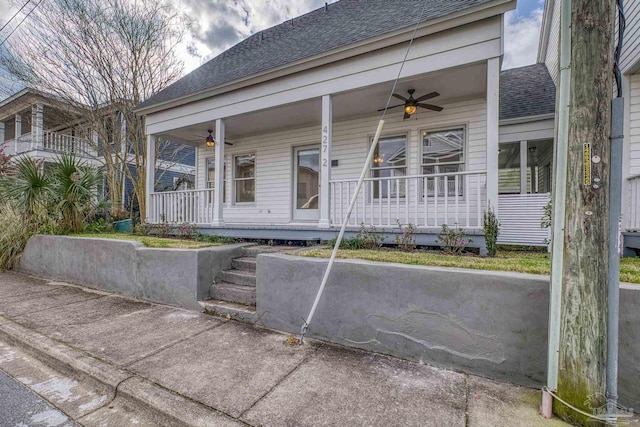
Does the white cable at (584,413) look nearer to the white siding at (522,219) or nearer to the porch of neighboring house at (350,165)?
the porch of neighboring house at (350,165)

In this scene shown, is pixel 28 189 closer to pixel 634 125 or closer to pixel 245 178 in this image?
pixel 245 178

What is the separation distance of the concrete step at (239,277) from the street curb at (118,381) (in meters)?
1.74

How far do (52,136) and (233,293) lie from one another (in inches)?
582

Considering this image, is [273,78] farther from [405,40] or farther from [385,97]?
[405,40]

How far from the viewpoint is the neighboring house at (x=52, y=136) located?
11000 mm

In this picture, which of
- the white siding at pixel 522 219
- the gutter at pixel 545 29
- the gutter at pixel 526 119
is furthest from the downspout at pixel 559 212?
the gutter at pixel 545 29

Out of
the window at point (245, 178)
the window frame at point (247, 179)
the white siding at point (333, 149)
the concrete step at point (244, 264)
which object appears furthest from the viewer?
the window at point (245, 178)

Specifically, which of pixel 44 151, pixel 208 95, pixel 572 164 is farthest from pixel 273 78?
pixel 44 151

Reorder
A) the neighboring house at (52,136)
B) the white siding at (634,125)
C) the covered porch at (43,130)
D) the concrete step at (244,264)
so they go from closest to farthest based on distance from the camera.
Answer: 1. the concrete step at (244,264)
2. the white siding at (634,125)
3. the neighboring house at (52,136)
4. the covered porch at (43,130)

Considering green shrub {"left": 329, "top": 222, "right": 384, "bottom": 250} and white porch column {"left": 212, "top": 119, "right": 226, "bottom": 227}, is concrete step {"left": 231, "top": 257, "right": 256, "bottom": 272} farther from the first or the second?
white porch column {"left": 212, "top": 119, "right": 226, "bottom": 227}

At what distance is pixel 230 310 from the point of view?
12.0ft

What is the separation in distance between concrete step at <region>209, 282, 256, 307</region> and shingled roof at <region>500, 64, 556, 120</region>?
247 inches

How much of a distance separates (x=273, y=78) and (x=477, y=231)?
14.8 feet

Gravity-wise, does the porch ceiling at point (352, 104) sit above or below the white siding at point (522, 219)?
above
